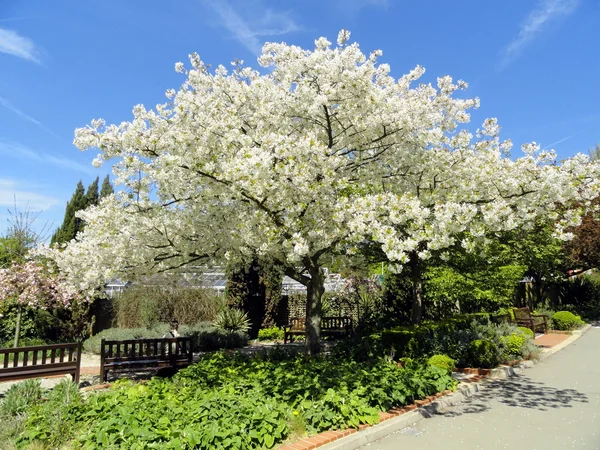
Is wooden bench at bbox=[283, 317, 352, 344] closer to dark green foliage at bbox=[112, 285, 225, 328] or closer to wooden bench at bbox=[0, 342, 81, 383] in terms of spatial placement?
dark green foliage at bbox=[112, 285, 225, 328]

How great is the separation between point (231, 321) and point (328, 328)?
334cm

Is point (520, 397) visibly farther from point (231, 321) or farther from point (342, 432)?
point (231, 321)

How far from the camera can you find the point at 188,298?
54.7 feet

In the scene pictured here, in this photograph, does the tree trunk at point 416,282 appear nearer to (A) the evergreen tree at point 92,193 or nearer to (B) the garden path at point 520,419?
(B) the garden path at point 520,419

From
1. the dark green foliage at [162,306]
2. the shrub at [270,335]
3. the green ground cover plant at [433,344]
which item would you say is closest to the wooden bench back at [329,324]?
the shrub at [270,335]

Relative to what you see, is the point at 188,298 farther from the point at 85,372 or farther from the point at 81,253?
the point at 81,253

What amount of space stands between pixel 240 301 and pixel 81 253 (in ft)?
27.9

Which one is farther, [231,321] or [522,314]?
[522,314]

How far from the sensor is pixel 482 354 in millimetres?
9289

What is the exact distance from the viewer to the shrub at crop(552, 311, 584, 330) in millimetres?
17125

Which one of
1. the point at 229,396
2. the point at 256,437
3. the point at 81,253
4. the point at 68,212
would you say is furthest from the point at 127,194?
the point at 68,212

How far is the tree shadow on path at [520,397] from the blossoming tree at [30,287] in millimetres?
10612

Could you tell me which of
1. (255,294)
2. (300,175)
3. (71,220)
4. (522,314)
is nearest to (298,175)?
(300,175)

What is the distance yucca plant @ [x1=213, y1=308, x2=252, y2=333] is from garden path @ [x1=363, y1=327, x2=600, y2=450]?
891 cm
